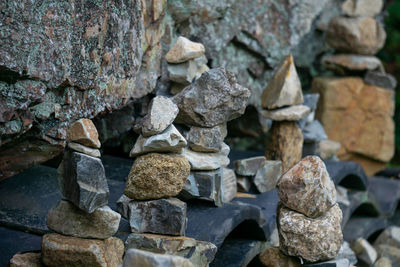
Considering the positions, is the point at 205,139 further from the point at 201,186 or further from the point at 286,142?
the point at 286,142

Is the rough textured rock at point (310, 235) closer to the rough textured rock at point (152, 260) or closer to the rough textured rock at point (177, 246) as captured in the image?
the rough textured rock at point (177, 246)

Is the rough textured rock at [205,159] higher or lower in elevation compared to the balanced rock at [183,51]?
lower

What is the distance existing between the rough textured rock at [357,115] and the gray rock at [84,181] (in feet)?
8.89

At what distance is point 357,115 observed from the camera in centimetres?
418

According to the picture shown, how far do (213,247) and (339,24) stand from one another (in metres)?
2.74

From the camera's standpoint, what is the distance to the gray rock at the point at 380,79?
407cm

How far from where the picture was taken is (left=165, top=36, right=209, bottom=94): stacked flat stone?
252 cm

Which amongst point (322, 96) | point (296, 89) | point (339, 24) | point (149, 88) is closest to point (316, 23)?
point (339, 24)

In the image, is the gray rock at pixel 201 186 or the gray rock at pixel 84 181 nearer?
the gray rock at pixel 84 181

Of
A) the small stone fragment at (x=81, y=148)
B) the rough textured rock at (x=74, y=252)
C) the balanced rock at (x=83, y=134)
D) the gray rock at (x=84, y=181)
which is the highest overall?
the balanced rock at (x=83, y=134)

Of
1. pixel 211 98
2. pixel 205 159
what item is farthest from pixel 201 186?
pixel 211 98

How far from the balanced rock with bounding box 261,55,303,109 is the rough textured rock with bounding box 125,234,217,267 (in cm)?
119

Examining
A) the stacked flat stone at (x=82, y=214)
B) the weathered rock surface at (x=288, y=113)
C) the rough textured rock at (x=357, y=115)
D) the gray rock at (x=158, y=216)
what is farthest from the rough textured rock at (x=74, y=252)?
the rough textured rock at (x=357, y=115)

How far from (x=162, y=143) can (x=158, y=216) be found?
25 cm
